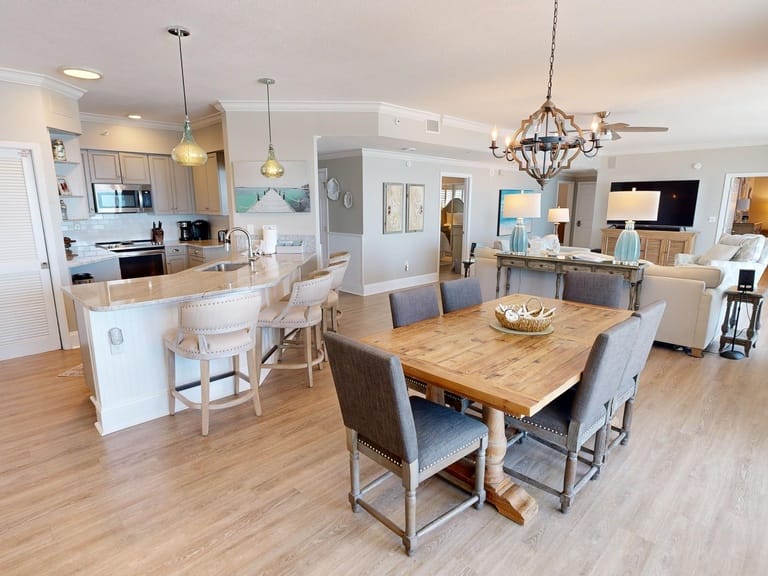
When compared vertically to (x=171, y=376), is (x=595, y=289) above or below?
above

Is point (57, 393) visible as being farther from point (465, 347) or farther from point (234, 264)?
point (465, 347)

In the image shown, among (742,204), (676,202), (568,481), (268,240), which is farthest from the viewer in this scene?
(742,204)

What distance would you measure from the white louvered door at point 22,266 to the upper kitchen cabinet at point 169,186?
6.89 feet

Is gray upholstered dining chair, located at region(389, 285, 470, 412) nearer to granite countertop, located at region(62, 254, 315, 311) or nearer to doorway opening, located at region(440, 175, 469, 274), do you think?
granite countertop, located at region(62, 254, 315, 311)

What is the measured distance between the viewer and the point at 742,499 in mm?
2158

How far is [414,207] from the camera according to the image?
742 centimetres

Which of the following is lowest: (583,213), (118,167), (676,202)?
(583,213)

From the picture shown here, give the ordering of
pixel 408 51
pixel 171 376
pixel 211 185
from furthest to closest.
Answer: pixel 211 185 → pixel 408 51 → pixel 171 376

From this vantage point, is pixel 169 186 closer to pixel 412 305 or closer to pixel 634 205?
pixel 412 305

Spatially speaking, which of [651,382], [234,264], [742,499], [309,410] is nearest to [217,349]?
[309,410]

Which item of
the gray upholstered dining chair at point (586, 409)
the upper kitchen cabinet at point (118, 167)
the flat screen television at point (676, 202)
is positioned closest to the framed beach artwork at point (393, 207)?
the upper kitchen cabinet at point (118, 167)

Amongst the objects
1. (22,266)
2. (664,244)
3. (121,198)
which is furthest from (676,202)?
(22,266)

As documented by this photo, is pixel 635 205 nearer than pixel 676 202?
Yes

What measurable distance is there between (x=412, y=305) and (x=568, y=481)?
129cm
